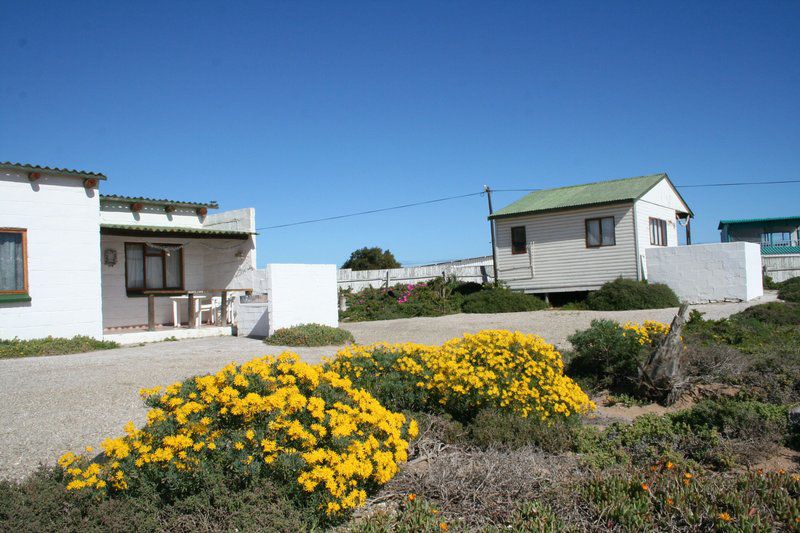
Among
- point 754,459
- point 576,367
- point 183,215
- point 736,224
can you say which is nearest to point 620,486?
point 754,459

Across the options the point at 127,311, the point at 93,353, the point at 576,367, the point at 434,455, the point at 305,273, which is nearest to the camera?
the point at 434,455

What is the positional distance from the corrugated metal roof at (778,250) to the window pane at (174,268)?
97.1 feet

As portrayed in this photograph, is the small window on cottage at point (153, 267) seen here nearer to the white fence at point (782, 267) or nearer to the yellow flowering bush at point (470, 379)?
the yellow flowering bush at point (470, 379)

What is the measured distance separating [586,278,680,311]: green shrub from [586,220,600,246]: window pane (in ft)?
6.62

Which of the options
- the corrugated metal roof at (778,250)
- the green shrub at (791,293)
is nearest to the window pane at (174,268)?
the green shrub at (791,293)

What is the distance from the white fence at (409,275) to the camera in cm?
2402

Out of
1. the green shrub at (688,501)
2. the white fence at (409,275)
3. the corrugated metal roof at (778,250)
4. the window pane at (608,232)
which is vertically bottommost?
the green shrub at (688,501)

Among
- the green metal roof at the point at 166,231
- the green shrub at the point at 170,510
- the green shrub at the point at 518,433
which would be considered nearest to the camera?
the green shrub at the point at 170,510

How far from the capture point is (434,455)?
15.6 feet

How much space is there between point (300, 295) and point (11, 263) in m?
5.78

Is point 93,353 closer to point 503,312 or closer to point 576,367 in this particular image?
point 576,367

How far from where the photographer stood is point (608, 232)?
2075 centimetres

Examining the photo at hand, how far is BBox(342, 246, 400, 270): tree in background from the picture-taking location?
3956 cm

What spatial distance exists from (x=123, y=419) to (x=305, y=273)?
25.3ft
